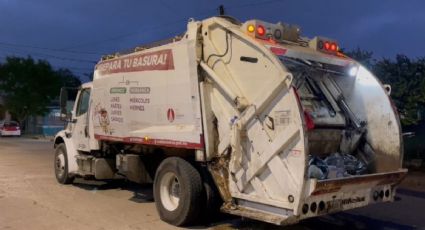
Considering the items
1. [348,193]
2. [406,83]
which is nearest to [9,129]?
[406,83]

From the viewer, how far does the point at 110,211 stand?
28.2 ft

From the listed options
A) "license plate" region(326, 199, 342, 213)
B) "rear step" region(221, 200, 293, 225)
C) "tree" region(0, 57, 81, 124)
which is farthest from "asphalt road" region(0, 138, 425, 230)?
"tree" region(0, 57, 81, 124)

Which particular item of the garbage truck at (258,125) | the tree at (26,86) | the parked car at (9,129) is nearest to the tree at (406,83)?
the garbage truck at (258,125)

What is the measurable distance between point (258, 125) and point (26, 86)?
149ft

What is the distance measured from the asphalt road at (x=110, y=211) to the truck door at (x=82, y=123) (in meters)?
0.94

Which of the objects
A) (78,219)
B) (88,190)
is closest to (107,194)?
(88,190)

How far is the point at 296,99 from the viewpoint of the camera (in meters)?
5.92

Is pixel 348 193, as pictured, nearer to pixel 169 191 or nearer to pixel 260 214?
pixel 260 214

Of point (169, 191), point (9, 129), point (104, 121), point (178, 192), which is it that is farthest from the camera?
point (9, 129)

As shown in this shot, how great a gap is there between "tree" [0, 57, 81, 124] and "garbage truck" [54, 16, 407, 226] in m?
42.1

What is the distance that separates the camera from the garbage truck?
6.15 m

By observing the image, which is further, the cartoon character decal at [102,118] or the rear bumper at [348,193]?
the cartoon character decal at [102,118]

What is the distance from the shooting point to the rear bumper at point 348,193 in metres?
5.99

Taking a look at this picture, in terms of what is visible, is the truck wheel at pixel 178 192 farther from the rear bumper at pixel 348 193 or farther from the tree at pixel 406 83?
the tree at pixel 406 83
